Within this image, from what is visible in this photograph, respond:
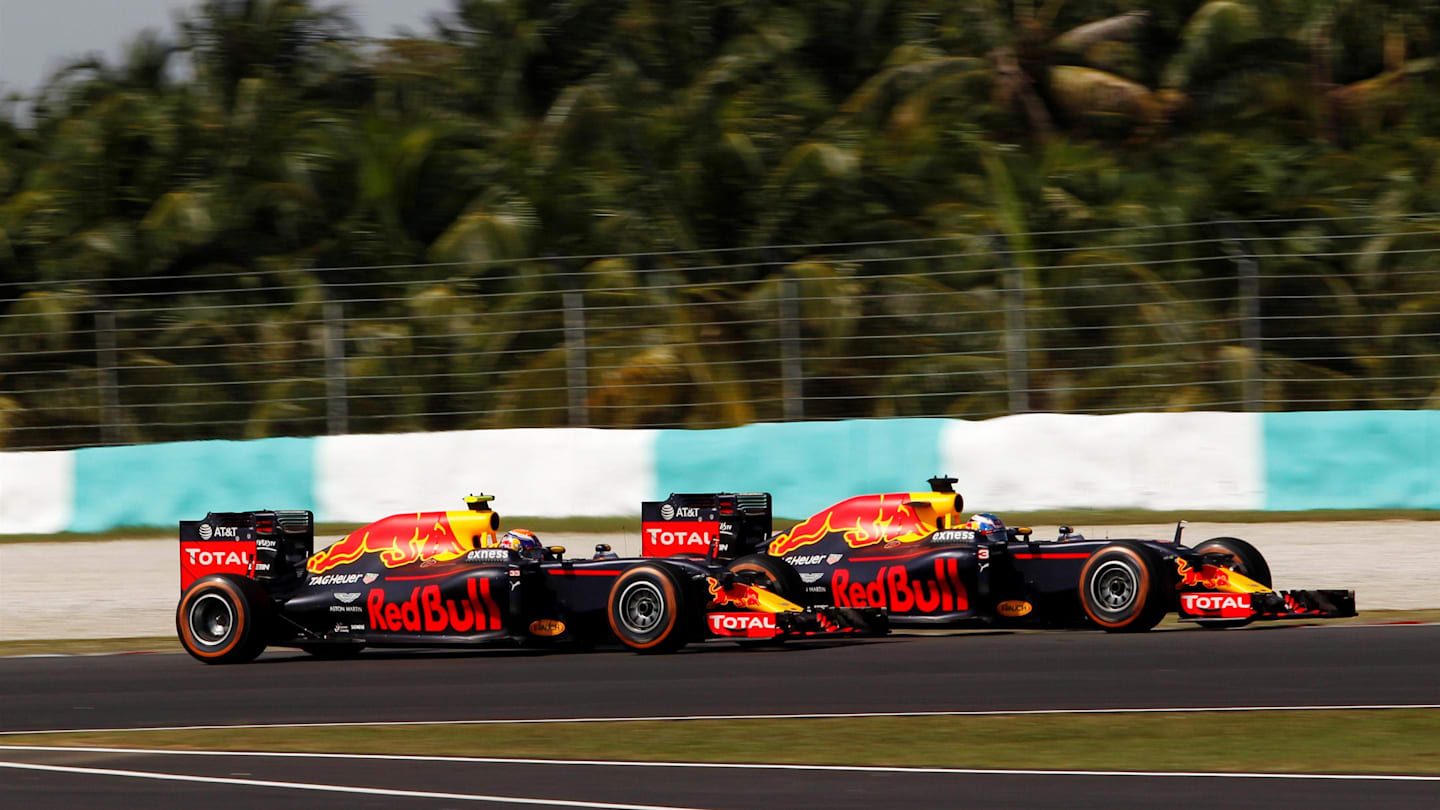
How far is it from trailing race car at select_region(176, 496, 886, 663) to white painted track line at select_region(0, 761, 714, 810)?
13.5 feet

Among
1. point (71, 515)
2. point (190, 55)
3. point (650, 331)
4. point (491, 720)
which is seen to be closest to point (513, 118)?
point (190, 55)

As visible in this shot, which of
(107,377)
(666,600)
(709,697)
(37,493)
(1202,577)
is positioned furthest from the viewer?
(107,377)

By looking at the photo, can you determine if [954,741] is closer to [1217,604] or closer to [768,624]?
[768,624]

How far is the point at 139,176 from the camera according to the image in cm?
2442

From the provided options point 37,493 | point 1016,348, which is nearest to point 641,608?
point 1016,348

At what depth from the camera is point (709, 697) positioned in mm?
10062

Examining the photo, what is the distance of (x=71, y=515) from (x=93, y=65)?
990cm

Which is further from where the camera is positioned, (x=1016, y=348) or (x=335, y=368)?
(x=335, y=368)

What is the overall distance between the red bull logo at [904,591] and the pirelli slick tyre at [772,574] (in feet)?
1.01

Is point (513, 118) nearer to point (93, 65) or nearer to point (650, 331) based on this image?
point (93, 65)

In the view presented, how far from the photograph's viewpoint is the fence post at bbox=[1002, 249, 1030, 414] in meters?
17.5

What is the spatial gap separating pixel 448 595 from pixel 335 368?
6.31 m

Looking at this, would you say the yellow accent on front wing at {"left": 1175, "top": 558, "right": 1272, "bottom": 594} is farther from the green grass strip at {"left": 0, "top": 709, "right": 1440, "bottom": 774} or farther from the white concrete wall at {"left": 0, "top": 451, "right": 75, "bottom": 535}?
the white concrete wall at {"left": 0, "top": 451, "right": 75, "bottom": 535}

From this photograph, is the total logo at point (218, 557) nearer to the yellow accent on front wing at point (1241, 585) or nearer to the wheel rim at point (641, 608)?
the wheel rim at point (641, 608)
